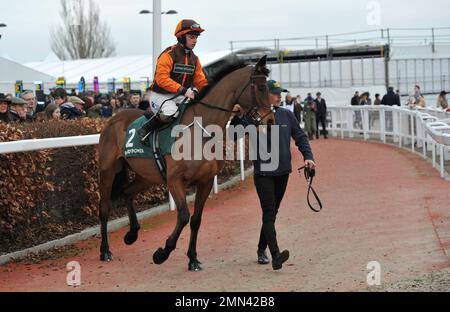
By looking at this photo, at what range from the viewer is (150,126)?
312 inches

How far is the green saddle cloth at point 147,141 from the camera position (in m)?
7.72

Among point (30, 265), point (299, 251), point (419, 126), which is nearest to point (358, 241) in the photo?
point (299, 251)

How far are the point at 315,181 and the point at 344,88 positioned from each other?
73.2 ft

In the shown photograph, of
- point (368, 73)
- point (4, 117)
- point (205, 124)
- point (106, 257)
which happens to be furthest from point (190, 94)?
point (368, 73)

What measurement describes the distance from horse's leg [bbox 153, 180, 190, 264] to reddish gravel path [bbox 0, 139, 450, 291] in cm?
18

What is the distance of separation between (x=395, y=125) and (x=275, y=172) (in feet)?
50.5

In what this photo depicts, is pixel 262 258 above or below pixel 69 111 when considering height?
below

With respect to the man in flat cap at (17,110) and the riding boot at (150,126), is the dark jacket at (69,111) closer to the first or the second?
the man in flat cap at (17,110)

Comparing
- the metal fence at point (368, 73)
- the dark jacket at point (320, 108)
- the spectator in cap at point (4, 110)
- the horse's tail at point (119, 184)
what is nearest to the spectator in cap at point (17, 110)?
the spectator in cap at point (4, 110)

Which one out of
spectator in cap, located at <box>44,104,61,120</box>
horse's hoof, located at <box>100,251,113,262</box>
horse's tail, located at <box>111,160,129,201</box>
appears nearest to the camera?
horse's hoof, located at <box>100,251,113,262</box>

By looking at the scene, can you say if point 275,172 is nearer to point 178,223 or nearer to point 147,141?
point 178,223

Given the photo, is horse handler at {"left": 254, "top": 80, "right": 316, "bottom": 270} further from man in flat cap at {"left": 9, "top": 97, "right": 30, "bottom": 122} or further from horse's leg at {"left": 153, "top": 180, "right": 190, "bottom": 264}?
man in flat cap at {"left": 9, "top": 97, "right": 30, "bottom": 122}

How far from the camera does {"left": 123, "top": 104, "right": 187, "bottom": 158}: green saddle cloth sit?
25.3 ft

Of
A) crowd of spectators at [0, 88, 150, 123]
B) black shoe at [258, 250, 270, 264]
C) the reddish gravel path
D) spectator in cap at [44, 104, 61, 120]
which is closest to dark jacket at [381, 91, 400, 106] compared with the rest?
crowd of spectators at [0, 88, 150, 123]
